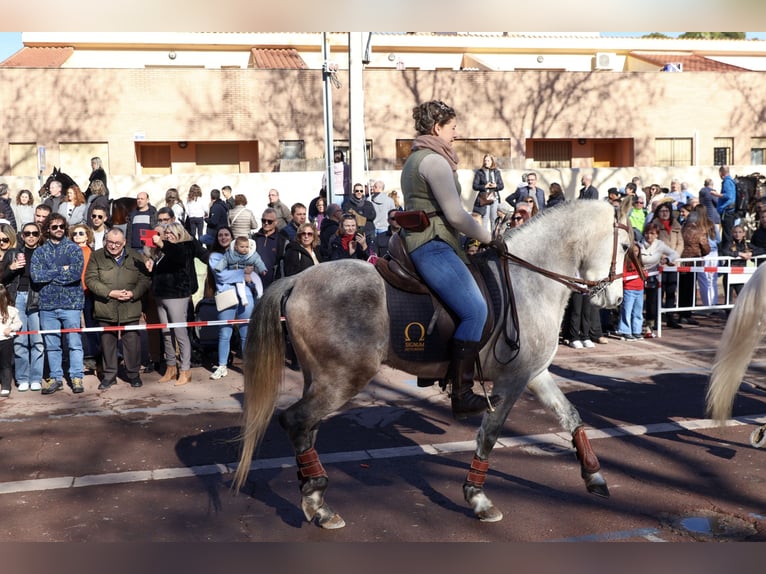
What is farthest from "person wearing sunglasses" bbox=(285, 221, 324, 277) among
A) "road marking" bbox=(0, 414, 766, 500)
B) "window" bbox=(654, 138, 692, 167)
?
"window" bbox=(654, 138, 692, 167)

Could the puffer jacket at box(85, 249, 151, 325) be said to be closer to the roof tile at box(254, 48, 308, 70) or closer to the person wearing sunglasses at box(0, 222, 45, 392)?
the person wearing sunglasses at box(0, 222, 45, 392)

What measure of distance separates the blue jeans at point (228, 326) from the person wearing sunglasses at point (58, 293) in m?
1.86

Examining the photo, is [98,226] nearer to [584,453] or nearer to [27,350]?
[27,350]

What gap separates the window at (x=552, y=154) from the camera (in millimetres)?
37344

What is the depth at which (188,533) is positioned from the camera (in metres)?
6.14

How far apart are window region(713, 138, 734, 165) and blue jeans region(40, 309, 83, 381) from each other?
102 feet

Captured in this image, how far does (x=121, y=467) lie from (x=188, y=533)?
1.96 m

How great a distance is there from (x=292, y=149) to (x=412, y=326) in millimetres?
27547

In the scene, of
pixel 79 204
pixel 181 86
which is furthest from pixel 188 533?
pixel 181 86

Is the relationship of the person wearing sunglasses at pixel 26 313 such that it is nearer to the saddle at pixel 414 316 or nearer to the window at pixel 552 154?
the saddle at pixel 414 316

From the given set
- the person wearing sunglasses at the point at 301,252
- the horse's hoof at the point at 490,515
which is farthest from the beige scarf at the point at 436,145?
the person wearing sunglasses at the point at 301,252

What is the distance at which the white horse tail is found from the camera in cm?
730

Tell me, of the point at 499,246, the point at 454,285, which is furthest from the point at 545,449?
the point at 454,285

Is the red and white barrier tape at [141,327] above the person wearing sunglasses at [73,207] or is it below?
below
